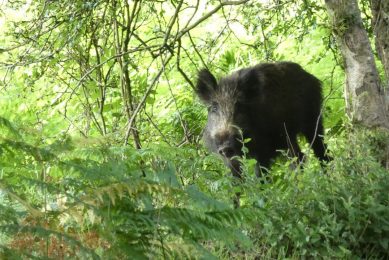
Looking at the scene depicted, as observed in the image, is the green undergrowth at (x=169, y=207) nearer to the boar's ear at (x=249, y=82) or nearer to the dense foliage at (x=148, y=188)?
the dense foliage at (x=148, y=188)

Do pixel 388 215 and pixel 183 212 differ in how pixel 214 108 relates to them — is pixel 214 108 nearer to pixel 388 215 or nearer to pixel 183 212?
pixel 388 215

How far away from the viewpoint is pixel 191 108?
1089 centimetres

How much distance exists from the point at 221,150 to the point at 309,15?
200 cm

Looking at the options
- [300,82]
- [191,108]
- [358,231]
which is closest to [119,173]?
[358,231]

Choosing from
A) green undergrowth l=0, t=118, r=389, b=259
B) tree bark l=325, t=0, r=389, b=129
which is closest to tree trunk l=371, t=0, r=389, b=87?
tree bark l=325, t=0, r=389, b=129

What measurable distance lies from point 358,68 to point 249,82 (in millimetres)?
2334

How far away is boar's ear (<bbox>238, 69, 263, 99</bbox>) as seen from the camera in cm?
909

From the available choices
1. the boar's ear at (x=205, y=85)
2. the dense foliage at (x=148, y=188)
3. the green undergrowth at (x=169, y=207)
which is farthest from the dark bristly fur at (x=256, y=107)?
the green undergrowth at (x=169, y=207)

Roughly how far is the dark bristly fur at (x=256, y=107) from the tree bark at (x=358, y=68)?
1887 mm

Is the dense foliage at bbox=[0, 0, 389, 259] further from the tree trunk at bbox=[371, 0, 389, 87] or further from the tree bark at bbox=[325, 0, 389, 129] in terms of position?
the tree trunk at bbox=[371, 0, 389, 87]

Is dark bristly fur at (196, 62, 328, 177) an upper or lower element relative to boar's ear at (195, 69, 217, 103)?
lower

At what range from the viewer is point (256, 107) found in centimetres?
931

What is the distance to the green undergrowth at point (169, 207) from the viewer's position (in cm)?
282

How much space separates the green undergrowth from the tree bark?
0.46 m
